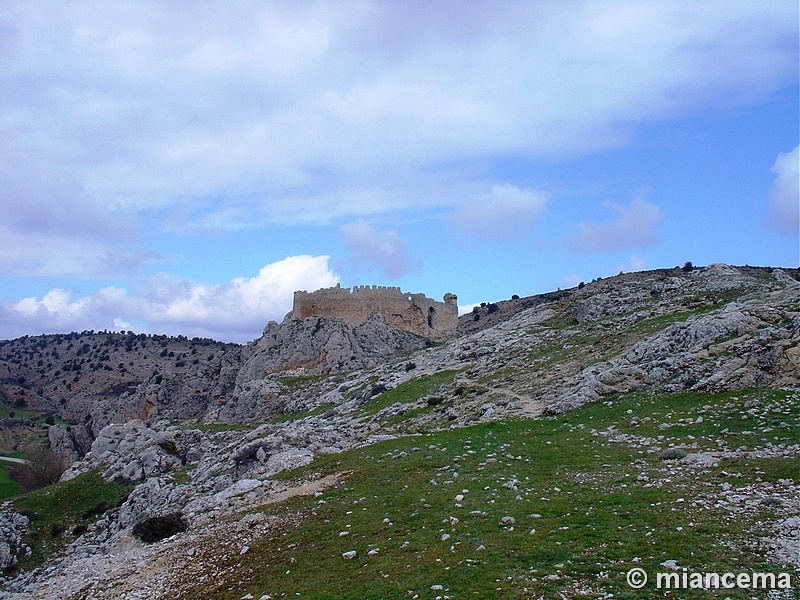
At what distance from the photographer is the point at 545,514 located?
1197 centimetres

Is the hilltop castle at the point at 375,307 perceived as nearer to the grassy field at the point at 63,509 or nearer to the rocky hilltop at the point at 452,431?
the rocky hilltop at the point at 452,431

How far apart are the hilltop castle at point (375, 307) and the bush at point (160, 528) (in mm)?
40863

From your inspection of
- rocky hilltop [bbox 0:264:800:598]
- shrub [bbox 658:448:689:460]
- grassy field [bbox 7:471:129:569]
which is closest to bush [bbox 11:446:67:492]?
rocky hilltop [bbox 0:264:800:598]

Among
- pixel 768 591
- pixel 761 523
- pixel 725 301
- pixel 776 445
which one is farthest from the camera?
pixel 725 301

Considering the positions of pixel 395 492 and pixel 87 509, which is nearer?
pixel 395 492

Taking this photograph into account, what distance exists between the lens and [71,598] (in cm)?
1318

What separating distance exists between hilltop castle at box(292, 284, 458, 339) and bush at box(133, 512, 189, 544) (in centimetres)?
4086

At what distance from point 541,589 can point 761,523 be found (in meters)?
4.31

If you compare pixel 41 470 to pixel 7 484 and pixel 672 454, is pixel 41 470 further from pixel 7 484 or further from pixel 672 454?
pixel 672 454

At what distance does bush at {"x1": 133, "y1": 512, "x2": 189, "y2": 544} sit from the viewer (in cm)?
1700

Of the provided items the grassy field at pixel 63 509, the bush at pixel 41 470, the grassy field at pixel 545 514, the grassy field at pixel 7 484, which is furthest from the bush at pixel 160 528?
the grassy field at pixel 7 484

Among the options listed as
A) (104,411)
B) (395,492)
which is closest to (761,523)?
(395,492)

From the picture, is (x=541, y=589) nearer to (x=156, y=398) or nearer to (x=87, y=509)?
(x=87, y=509)

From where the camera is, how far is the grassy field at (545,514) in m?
9.16
